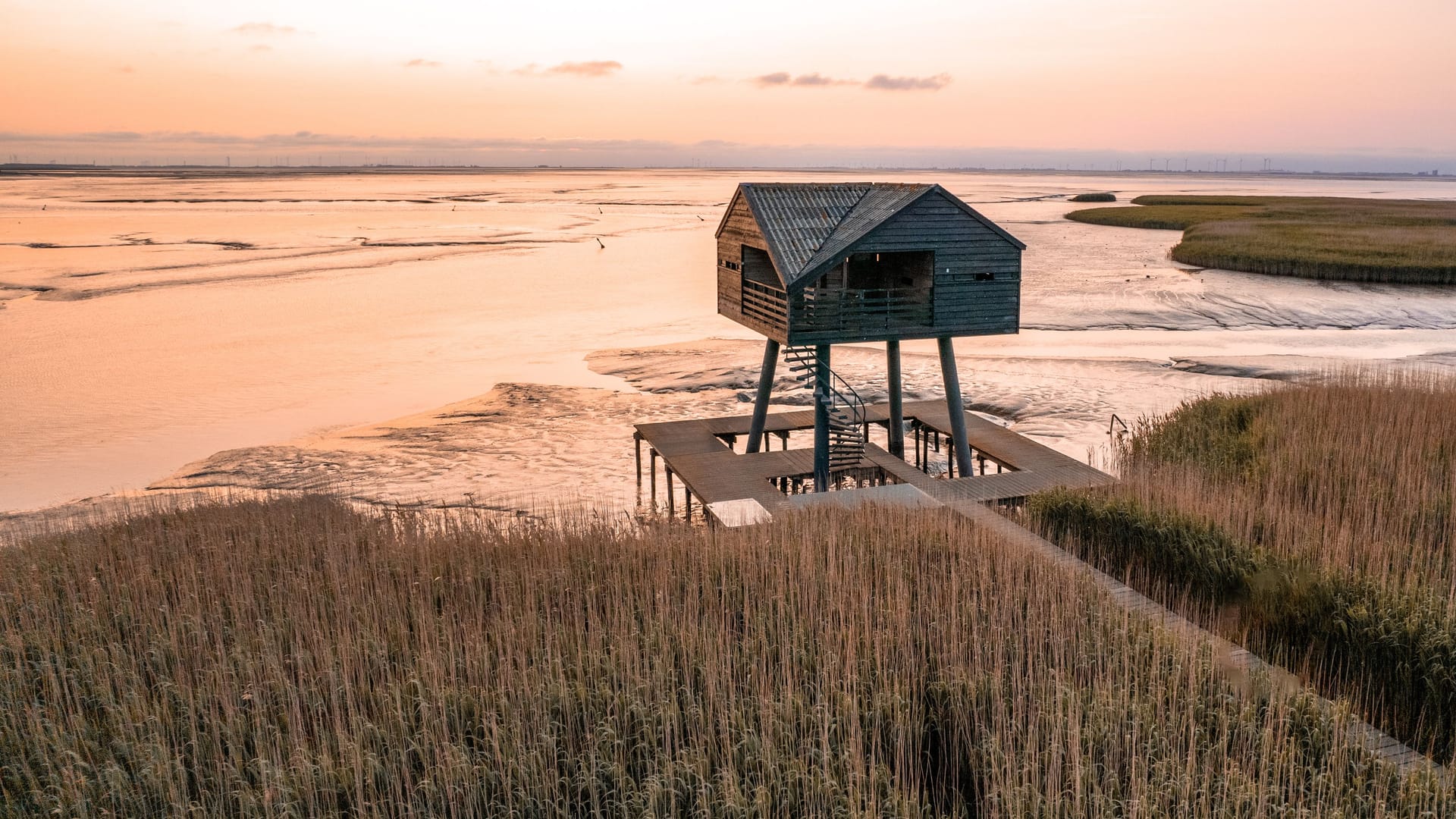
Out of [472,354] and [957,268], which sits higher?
[957,268]

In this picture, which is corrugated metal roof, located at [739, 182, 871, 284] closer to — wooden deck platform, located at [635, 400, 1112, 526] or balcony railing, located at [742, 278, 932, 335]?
balcony railing, located at [742, 278, 932, 335]

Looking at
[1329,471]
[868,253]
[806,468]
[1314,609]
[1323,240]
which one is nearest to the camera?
[1314,609]

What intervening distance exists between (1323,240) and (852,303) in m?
46.9

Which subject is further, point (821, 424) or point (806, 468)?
point (806, 468)

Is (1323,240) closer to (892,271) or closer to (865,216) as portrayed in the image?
(892,271)

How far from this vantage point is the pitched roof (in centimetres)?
1496

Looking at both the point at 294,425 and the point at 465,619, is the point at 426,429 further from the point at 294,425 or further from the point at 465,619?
the point at 465,619

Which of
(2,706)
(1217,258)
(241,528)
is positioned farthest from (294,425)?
(1217,258)

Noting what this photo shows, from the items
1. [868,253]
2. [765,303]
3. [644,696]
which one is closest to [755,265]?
[765,303]

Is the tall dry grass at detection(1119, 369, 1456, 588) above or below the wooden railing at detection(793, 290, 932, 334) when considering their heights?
below

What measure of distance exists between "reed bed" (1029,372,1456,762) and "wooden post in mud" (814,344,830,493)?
3444mm

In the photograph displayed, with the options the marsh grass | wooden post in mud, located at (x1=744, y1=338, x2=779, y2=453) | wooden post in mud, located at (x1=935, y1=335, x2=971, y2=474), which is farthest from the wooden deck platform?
the marsh grass

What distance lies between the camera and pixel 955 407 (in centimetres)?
1717

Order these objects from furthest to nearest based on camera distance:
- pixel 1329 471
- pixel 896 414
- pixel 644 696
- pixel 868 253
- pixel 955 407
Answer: pixel 896 414 < pixel 955 407 < pixel 868 253 < pixel 1329 471 < pixel 644 696
